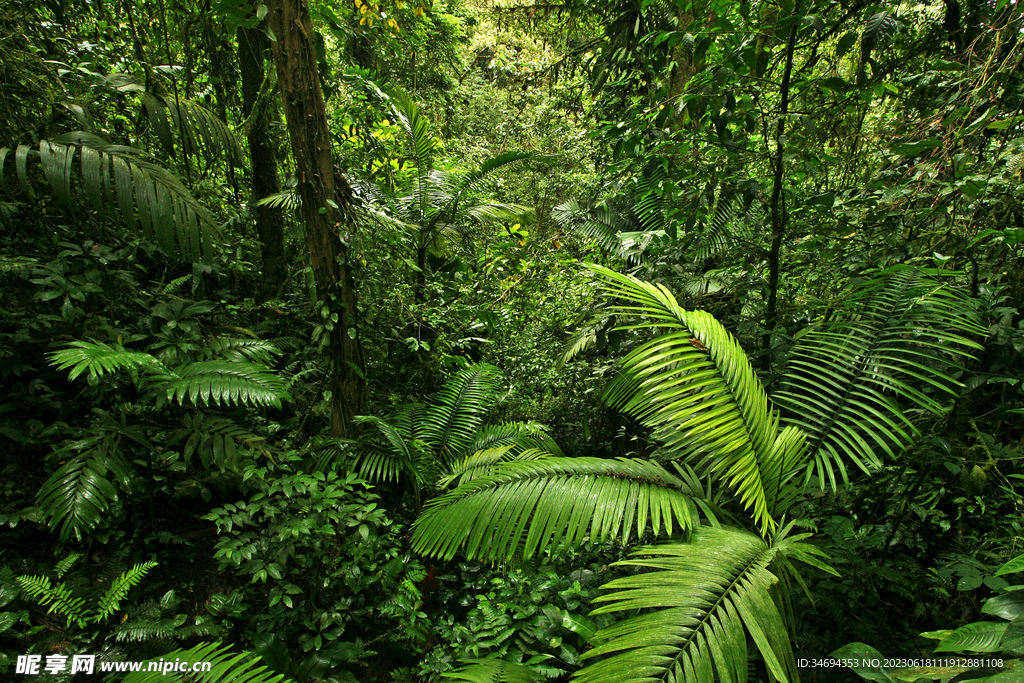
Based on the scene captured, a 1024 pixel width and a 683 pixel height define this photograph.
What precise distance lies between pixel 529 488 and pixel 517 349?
273 cm

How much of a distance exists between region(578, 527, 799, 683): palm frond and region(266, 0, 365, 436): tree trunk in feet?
7.16

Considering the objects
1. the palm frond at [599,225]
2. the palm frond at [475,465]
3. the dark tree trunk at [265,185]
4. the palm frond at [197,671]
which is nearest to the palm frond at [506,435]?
the palm frond at [475,465]

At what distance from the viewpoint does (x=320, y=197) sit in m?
2.68

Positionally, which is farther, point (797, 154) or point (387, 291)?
point (387, 291)

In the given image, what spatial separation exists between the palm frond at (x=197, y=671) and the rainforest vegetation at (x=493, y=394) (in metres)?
0.27

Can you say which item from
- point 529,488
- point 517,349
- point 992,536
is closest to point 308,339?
point 517,349

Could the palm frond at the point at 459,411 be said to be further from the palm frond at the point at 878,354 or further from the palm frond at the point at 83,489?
the palm frond at the point at 878,354

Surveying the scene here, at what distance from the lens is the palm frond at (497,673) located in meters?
1.64

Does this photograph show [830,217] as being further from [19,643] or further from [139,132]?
[139,132]

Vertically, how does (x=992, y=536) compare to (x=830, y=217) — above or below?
below

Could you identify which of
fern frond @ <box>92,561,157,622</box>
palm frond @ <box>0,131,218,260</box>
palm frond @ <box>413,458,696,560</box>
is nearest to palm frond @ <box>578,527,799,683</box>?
palm frond @ <box>413,458,696,560</box>

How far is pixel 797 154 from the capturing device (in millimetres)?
2420

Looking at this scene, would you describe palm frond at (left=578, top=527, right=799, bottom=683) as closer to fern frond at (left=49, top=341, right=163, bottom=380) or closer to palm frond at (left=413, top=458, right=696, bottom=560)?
palm frond at (left=413, top=458, right=696, bottom=560)

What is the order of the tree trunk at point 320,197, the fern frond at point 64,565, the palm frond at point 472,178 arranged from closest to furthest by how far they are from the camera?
the fern frond at point 64,565 < the tree trunk at point 320,197 < the palm frond at point 472,178
